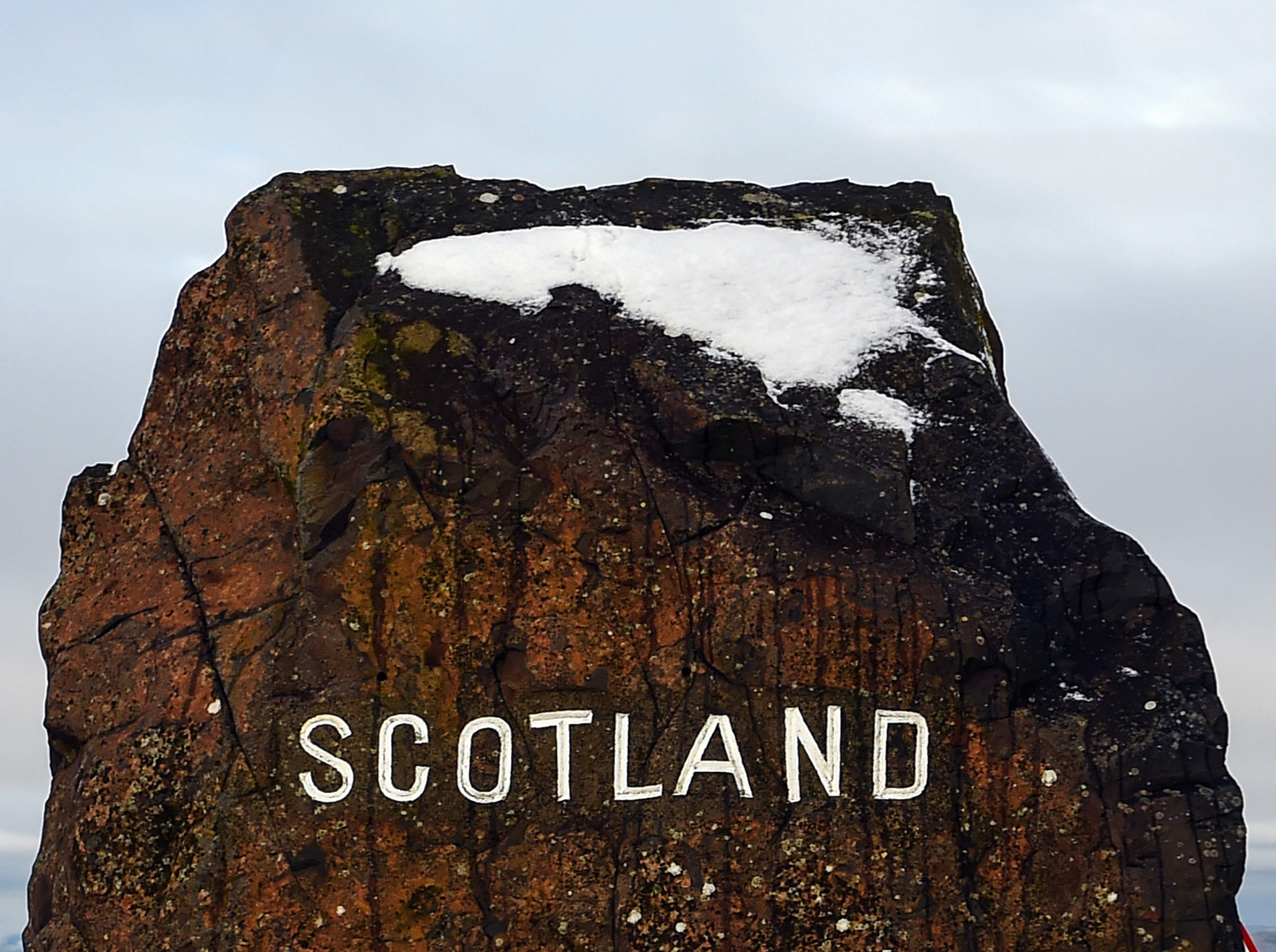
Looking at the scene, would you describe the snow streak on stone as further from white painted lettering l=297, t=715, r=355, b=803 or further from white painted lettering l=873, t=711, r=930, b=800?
white painted lettering l=297, t=715, r=355, b=803

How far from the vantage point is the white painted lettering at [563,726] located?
6.92 m

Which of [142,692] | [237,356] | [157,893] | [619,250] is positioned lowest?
[157,893]

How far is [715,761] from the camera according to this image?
6898 millimetres

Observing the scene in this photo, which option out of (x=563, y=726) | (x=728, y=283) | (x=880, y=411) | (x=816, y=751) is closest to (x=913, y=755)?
(x=816, y=751)

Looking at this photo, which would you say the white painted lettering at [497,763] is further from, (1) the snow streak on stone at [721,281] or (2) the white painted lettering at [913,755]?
(1) the snow streak on stone at [721,281]

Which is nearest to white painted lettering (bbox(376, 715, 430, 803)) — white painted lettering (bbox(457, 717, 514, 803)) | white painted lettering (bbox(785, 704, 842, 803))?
white painted lettering (bbox(457, 717, 514, 803))

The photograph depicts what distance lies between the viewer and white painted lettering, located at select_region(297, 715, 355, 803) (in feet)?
22.8

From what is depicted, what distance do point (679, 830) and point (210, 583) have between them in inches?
84.6

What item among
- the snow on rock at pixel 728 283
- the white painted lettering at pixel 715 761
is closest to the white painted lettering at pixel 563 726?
the white painted lettering at pixel 715 761

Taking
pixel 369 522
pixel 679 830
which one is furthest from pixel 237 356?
pixel 679 830

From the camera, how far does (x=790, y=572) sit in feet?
23.0

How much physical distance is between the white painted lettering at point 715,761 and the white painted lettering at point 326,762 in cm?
123

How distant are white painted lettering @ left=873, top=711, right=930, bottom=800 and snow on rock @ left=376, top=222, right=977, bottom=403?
47.5 inches

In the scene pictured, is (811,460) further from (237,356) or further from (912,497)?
(237,356)
